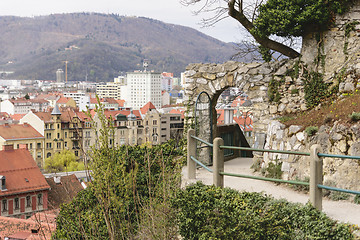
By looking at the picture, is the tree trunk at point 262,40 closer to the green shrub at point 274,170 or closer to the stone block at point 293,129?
the stone block at point 293,129

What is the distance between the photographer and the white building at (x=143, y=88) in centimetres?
16304

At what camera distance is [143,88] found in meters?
165

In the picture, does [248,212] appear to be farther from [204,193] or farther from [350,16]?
[350,16]

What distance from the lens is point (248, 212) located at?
484 centimetres

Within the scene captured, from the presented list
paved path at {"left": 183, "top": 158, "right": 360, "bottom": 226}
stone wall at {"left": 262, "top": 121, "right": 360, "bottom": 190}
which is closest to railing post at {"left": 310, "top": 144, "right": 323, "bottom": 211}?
paved path at {"left": 183, "top": 158, "right": 360, "bottom": 226}

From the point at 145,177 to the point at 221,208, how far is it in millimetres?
3581

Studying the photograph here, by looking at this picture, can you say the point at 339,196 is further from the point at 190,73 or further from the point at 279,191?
the point at 190,73

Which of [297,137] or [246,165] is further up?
[297,137]

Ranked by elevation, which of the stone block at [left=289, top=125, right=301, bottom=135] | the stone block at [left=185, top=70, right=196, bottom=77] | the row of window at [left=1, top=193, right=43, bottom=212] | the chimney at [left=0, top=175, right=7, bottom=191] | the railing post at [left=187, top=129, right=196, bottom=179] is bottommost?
the row of window at [left=1, top=193, right=43, bottom=212]

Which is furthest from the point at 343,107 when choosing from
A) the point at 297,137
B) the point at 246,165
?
the point at 246,165

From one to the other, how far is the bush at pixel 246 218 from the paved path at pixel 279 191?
13.3 inches

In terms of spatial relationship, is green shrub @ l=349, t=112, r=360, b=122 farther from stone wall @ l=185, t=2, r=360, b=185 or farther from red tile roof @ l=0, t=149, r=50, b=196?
red tile roof @ l=0, t=149, r=50, b=196

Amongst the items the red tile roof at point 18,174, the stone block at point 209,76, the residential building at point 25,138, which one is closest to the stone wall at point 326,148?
the stone block at point 209,76

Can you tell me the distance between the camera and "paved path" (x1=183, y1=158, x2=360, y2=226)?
16.3 feet
